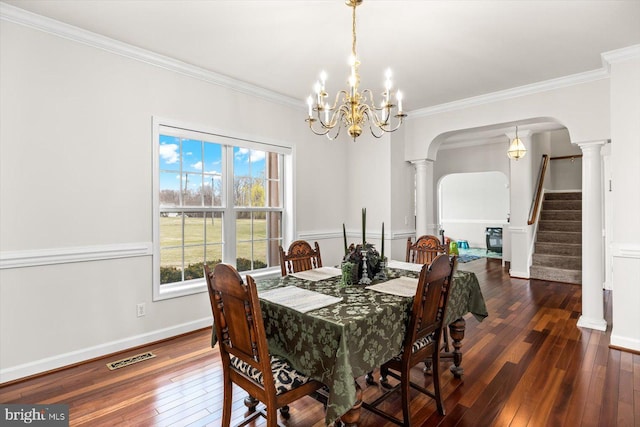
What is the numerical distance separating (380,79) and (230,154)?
6.25 feet

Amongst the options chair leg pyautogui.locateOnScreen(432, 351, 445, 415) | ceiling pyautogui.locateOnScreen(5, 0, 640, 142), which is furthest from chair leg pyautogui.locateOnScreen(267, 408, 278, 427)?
ceiling pyautogui.locateOnScreen(5, 0, 640, 142)

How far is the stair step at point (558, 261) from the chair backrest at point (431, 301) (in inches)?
205

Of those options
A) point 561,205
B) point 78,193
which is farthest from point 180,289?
point 561,205

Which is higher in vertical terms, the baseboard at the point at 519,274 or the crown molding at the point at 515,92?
the crown molding at the point at 515,92

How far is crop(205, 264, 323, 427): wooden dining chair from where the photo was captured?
1519mm

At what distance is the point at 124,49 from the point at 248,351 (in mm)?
2908

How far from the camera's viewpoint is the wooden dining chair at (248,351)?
1519 mm

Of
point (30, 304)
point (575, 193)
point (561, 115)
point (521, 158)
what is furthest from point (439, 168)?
point (30, 304)

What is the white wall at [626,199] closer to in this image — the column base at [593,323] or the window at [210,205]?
the column base at [593,323]

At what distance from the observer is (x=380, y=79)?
3838 millimetres

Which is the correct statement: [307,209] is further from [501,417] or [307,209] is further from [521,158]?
[521,158]

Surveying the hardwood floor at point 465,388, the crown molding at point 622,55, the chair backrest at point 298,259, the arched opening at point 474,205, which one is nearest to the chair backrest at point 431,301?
the hardwood floor at point 465,388

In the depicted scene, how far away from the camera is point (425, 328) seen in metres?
2.02

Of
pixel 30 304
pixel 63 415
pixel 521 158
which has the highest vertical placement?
pixel 521 158
